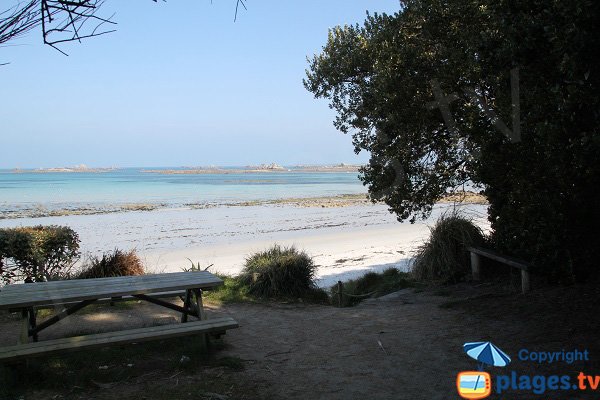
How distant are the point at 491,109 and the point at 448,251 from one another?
137 inches

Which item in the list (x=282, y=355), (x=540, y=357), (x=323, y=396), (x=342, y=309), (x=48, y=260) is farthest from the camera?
(x=48, y=260)

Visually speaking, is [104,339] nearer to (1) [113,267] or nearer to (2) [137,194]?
(1) [113,267]

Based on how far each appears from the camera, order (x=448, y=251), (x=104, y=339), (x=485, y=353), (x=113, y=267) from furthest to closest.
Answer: (x=113, y=267)
(x=448, y=251)
(x=104, y=339)
(x=485, y=353)

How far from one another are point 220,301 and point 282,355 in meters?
3.30

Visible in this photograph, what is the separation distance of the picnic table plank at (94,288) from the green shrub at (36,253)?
324cm

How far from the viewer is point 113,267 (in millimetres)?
9305

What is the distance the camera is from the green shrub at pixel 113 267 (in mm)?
9062

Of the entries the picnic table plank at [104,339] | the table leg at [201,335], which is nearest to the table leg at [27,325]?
the picnic table plank at [104,339]

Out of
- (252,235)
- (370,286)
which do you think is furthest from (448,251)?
(252,235)

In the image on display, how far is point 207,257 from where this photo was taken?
14.9 meters

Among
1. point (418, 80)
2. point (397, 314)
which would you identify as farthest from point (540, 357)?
point (418, 80)

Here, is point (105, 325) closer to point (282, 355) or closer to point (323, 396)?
point (282, 355)

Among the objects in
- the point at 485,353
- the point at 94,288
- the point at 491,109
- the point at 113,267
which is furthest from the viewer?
the point at 113,267

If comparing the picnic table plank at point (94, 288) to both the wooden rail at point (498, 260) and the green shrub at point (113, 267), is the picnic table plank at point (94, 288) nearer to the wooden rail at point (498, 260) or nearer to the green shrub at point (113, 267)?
the green shrub at point (113, 267)
